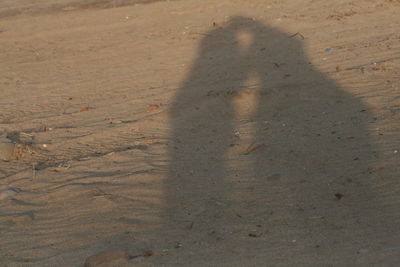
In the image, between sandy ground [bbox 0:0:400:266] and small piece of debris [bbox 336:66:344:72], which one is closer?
sandy ground [bbox 0:0:400:266]

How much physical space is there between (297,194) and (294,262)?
3.69 ft

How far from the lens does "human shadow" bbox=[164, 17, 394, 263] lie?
3715 mm

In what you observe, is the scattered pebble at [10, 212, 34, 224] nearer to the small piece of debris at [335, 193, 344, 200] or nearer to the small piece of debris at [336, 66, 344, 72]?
the small piece of debris at [335, 193, 344, 200]

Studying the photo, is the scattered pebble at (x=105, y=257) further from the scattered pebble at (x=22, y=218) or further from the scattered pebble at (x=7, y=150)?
the scattered pebble at (x=7, y=150)

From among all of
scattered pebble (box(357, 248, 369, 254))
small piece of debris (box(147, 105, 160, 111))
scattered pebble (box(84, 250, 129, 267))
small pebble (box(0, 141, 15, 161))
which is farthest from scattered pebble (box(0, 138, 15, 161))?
scattered pebble (box(357, 248, 369, 254))

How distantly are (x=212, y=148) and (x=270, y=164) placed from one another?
0.72 metres

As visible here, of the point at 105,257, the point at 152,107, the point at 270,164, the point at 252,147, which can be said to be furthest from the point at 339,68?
the point at 105,257

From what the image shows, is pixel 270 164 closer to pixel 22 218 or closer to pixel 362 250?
pixel 362 250

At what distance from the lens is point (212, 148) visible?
17.5 feet

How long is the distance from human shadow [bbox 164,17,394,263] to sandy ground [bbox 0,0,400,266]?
17 mm

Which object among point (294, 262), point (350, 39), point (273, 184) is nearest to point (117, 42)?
point (350, 39)

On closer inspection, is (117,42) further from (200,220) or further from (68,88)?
(200,220)

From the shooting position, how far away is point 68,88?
8359mm

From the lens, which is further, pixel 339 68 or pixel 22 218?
pixel 339 68
